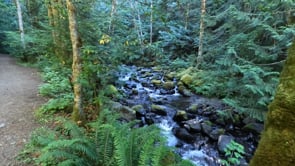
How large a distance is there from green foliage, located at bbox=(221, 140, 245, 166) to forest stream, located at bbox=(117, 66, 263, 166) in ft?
0.39

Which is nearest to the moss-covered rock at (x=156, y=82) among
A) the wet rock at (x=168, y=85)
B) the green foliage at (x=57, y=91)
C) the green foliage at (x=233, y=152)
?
the wet rock at (x=168, y=85)

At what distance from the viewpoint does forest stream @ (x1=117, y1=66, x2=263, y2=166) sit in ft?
20.3

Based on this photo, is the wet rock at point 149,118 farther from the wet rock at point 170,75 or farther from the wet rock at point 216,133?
the wet rock at point 170,75

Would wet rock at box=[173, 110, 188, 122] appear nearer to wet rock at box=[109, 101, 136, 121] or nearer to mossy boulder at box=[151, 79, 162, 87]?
wet rock at box=[109, 101, 136, 121]

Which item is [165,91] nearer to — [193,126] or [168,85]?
[168,85]

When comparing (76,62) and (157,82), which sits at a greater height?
(76,62)

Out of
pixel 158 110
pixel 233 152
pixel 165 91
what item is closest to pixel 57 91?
pixel 158 110

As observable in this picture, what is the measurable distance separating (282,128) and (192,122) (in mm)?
5899

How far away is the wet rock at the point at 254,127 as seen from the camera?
690 centimetres

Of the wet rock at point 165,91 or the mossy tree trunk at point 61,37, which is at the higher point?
the mossy tree trunk at point 61,37

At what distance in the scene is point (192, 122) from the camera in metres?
7.36

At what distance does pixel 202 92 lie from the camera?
9.76 metres

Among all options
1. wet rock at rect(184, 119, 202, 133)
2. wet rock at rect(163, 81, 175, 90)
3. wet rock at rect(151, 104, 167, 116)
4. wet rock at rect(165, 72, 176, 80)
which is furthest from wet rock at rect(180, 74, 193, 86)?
wet rock at rect(184, 119, 202, 133)

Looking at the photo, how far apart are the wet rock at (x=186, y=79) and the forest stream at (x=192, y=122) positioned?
1.60 feet
